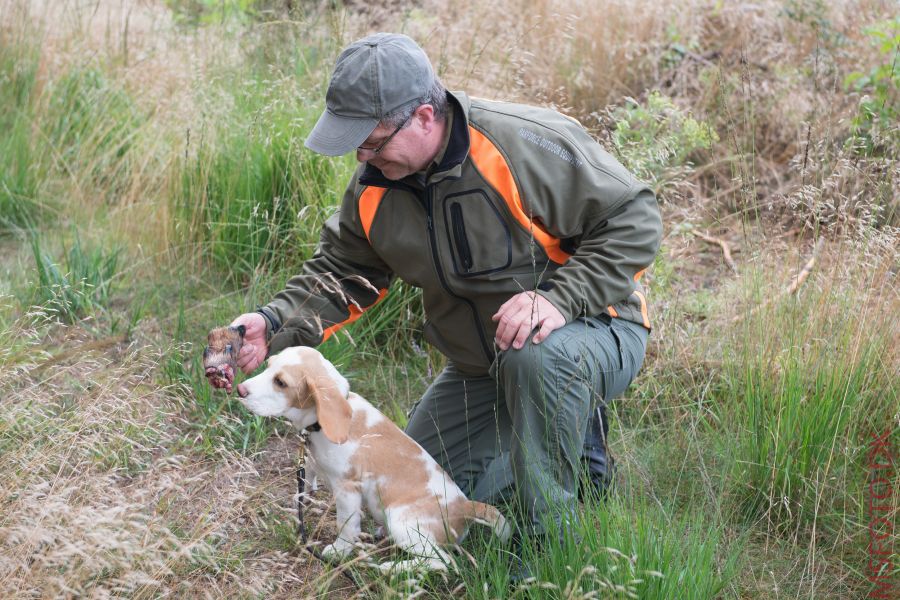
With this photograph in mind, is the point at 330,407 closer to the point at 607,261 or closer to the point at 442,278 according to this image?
the point at 442,278

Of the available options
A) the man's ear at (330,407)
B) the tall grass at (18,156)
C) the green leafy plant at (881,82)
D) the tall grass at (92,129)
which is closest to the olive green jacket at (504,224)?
the man's ear at (330,407)

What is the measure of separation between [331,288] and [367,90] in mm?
646

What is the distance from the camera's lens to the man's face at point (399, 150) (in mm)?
2846

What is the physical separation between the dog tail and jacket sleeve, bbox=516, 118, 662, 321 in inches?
25.7

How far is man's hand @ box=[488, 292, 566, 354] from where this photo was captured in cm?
273

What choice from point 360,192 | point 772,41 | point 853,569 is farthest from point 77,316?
point 772,41

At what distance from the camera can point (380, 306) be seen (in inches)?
164

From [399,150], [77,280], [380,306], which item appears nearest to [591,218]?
[399,150]

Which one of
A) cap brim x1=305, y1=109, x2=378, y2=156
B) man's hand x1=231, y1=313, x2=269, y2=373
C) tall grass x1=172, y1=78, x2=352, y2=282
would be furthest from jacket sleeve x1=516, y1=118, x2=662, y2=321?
tall grass x1=172, y1=78, x2=352, y2=282

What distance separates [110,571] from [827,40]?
590cm

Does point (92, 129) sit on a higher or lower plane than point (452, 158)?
lower

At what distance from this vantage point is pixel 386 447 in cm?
295

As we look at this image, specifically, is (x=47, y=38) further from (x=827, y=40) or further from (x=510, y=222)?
(x=827, y=40)

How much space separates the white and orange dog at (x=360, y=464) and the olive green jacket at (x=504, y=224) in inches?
11.8
